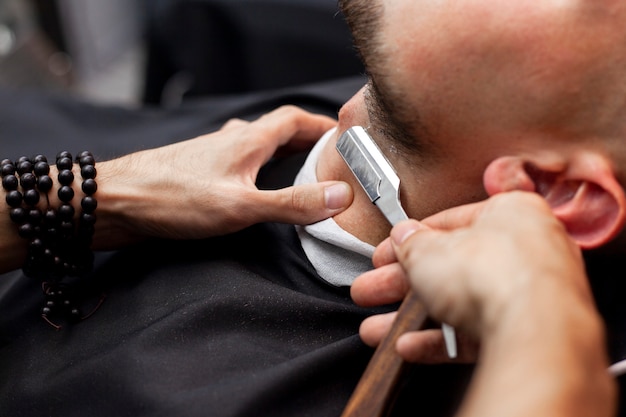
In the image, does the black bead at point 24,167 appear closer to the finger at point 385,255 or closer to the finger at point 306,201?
the finger at point 306,201

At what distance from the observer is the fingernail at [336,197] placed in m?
0.84

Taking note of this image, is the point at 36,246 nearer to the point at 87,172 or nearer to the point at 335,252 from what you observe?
A: the point at 87,172

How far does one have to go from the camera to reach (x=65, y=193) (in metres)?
0.86

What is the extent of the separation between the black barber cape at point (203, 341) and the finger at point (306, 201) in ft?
0.23

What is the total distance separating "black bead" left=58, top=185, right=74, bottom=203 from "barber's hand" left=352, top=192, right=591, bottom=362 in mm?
433

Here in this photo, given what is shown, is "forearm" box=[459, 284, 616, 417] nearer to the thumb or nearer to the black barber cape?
the black barber cape

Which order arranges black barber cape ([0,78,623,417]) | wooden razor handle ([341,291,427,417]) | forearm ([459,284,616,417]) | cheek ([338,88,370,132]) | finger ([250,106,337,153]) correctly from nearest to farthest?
forearm ([459,284,616,417]) → wooden razor handle ([341,291,427,417]) → black barber cape ([0,78,623,417]) → cheek ([338,88,370,132]) → finger ([250,106,337,153])

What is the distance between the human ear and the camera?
26.9 inches

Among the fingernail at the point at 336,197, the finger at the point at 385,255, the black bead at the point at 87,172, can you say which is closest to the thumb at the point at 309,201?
the fingernail at the point at 336,197

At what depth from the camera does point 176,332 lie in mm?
797

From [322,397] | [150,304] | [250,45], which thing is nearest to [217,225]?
[150,304]

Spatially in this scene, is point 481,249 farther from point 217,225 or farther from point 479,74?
point 217,225

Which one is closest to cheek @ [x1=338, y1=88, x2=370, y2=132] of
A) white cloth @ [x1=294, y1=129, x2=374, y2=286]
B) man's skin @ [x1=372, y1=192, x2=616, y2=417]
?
white cloth @ [x1=294, y1=129, x2=374, y2=286]

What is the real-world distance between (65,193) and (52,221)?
0.13ft
